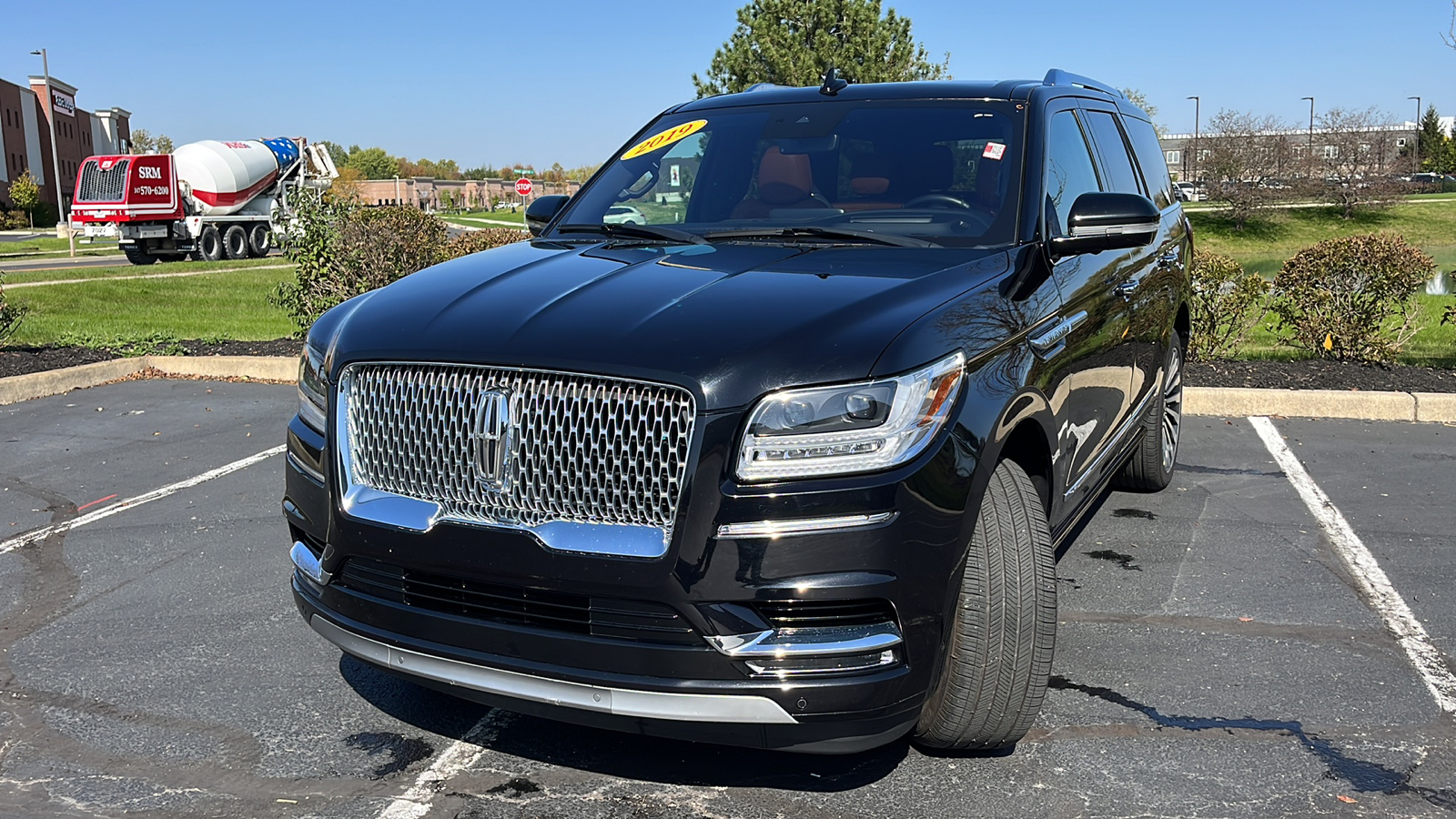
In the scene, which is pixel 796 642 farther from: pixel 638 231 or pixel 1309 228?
pixel 1309 228

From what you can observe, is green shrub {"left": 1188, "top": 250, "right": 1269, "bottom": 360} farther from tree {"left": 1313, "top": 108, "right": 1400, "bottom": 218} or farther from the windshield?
tree {"left": 1313, "top": 108, "right": 1400, "bottom": 218}

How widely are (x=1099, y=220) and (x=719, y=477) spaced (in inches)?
71.7

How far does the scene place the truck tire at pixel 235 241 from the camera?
3512 centimetres

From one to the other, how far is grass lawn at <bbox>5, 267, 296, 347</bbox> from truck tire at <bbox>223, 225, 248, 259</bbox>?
490 inches

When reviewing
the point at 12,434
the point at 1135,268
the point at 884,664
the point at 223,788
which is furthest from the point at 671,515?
the point at 12,434

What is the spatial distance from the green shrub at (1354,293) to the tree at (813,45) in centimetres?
2669

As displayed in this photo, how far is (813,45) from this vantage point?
36375mm

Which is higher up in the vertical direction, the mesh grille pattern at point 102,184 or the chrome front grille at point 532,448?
the mesh grille pattern at point 102,184

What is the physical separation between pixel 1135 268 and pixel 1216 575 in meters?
1.35

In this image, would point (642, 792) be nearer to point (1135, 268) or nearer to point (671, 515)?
point (671, 515)

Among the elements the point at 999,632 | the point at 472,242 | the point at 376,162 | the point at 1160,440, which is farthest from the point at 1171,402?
the point at 376,162

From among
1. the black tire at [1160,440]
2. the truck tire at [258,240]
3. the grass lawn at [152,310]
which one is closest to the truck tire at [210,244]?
the truck tire at [258,240]

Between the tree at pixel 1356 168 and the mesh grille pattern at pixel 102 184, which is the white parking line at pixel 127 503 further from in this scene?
the tree at pixel 1356 168

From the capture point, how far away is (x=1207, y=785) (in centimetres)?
335
